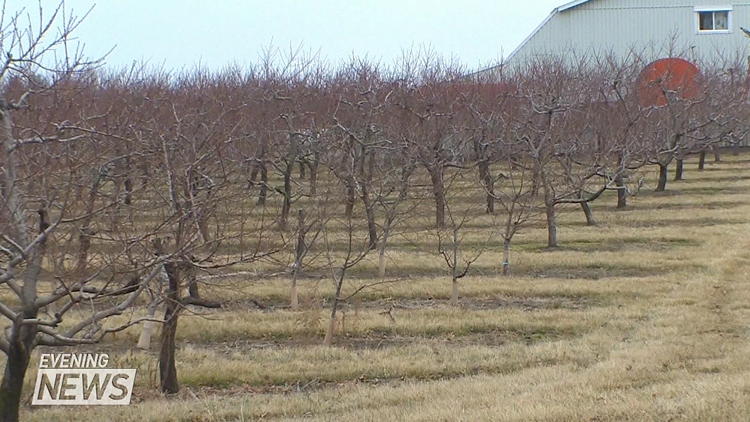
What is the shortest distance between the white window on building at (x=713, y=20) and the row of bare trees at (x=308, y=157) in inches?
257

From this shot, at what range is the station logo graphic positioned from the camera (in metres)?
8.11

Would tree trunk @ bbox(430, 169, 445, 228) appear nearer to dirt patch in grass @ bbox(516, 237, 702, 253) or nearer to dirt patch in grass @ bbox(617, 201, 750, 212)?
dirt patch in grass @ bbox(516, 237, 702, 253)

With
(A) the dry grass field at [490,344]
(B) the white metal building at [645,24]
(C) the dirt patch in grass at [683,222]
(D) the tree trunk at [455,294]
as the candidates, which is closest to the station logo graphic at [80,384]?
(A) the dry grass field at [490,344]

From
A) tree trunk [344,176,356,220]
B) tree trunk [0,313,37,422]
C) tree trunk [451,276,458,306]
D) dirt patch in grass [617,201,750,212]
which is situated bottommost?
tree trunk [451,276,458,306]

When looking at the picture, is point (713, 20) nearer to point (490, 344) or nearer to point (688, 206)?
point (688, 206)

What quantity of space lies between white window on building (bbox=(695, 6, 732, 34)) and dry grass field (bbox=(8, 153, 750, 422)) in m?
21.5

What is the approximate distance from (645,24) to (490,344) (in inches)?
1160

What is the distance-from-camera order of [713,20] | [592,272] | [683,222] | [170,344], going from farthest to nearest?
[713,20] → [683,222] → [592,272] → [170,344]

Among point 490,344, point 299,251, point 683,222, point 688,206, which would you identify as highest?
point 299,251

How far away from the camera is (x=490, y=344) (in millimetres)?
10812

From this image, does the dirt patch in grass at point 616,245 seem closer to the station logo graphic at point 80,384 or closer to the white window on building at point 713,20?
the station logo graphic at point 80,384

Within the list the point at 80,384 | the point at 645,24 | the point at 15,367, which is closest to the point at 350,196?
the point at 80,384

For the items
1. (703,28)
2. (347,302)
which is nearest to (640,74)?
(703,28)

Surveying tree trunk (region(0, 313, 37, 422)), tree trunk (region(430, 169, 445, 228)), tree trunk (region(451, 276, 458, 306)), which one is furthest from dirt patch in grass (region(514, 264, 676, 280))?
tree trunk (region(0, 313, 37, 422))
